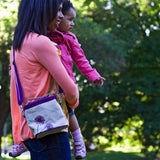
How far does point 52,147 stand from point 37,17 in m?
0.71

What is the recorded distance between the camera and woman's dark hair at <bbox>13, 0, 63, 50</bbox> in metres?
1.87

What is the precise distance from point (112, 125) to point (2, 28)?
6.07 meters

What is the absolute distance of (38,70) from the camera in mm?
1815

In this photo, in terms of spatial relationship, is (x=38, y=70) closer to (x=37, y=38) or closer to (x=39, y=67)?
(x=39, y=67)

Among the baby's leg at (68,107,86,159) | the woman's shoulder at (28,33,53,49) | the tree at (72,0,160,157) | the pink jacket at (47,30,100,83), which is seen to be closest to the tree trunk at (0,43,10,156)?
the tree at (72,0,160,157)

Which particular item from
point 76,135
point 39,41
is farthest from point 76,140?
point 39,41

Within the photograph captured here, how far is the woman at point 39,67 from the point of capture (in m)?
1.78

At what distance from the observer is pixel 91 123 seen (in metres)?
14.5

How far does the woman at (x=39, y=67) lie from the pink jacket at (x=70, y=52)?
0.41 meters

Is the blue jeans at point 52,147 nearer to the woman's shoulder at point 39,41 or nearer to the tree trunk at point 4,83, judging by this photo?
the woman's shoulder at point 39,41

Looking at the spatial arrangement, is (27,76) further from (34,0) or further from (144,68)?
(144,68)

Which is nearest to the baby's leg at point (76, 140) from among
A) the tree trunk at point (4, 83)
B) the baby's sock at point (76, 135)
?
the baby's sock at point (76, 135)

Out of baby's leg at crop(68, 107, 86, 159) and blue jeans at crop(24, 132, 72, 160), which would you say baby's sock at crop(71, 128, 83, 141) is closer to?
baby's leg at crop(68, 107, 86, 159)

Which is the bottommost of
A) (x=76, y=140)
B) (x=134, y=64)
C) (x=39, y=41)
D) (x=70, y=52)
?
(x=134, y=64)
